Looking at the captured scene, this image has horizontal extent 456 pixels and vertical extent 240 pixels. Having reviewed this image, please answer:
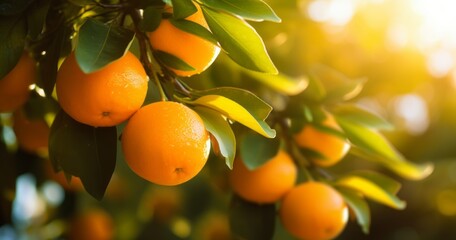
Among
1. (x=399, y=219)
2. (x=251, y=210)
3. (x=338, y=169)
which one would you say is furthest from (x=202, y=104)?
Result: (x=399, y=219)

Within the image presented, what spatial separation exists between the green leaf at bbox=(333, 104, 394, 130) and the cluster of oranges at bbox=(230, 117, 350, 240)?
4 cm

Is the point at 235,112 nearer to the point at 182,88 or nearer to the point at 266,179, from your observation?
the point at 182,88

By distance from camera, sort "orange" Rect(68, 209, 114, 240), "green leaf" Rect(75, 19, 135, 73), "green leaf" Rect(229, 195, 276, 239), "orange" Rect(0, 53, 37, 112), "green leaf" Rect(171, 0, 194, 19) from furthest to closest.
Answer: "orange" Rect(68, 209, 114, 240)
"green leaf" Rect(229, 195, 276, 239)
"orange" Rect(0, 53, 37, 112)
"green leaf" Rect(171, 0, 194, 19)
"green leaf" Rect(75, 19, 135, 73)

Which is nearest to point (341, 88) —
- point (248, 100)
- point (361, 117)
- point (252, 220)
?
point (361, 117)

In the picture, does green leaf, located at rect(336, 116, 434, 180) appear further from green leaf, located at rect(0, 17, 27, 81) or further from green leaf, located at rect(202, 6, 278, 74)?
green leaf, located at rect(0, 17, 27, 81)

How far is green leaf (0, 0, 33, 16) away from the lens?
106 cm

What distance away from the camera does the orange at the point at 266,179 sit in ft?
4.46

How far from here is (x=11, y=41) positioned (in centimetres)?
107

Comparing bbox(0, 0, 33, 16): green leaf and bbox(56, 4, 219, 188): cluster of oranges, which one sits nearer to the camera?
bbox(56, 4, 219, 188): cluster of oranges

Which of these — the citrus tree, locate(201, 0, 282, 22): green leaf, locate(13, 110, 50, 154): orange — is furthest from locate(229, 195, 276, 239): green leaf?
locate(201, 0, 282, 22): green leaf

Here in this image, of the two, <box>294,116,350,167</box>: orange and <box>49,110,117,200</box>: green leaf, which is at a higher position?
<box>49,110,117,200</box>: green leaf

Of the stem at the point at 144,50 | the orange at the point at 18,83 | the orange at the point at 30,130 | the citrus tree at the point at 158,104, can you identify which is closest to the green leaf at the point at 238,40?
the citrus tree at the point at 158,104

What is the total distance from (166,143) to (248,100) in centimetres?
17

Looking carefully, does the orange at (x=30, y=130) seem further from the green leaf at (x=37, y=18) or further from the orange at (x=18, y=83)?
the green leaf at (x=37, y=18)
